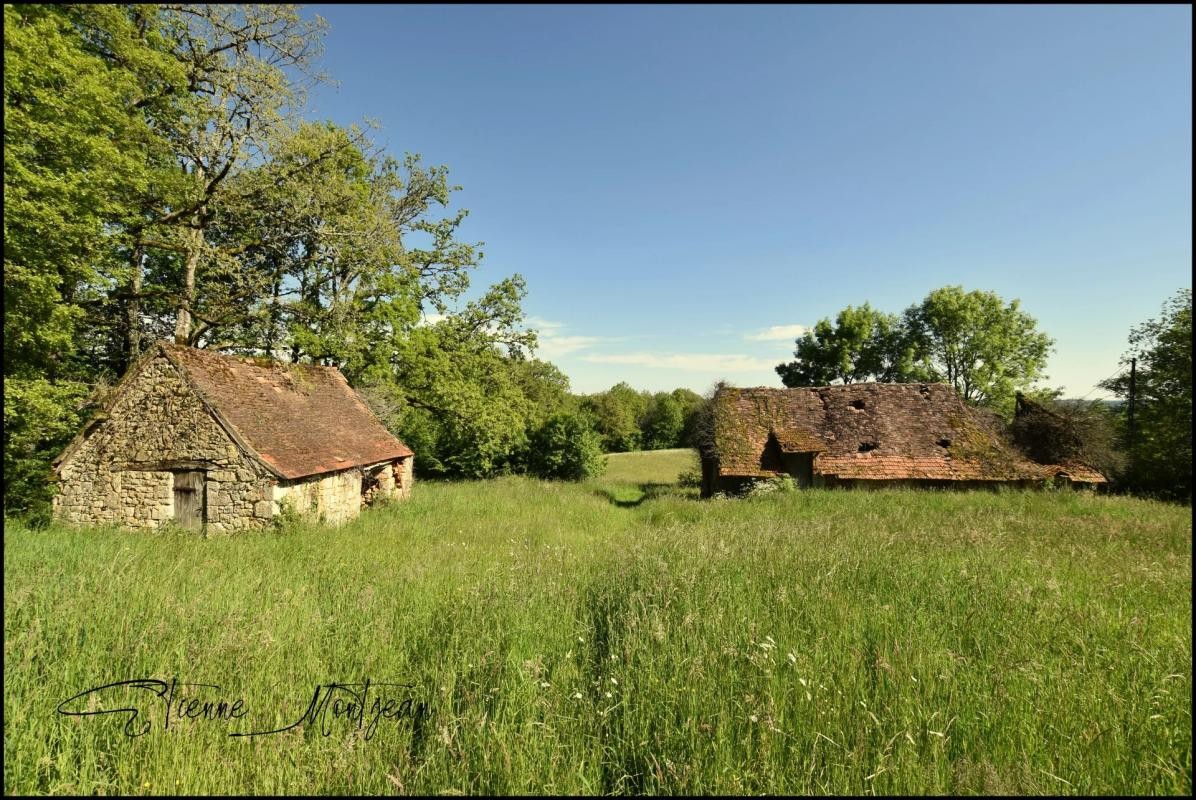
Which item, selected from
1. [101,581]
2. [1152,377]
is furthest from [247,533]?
[1152,377]

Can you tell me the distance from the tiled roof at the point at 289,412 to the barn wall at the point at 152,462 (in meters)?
0.41

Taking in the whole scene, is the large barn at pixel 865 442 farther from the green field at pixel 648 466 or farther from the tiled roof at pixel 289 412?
the tiled roof at pixel 289 412

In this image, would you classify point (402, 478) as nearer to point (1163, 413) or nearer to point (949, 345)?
point (1163, 413)

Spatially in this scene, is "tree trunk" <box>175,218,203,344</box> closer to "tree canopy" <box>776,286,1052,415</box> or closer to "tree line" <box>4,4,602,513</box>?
"tree line" <box>4,4,602,513</box>

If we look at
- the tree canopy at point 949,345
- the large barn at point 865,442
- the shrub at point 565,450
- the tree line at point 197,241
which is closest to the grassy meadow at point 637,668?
the tree line at point 197,241

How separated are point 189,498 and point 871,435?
22975 millimetres

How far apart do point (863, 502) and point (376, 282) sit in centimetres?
1903

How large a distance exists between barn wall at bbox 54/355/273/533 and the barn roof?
16.1 meters

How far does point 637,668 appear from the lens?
132 inches

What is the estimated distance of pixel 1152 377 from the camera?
722 inches

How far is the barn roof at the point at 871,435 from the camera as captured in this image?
17391mm

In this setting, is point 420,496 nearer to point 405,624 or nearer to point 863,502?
point 405,624
